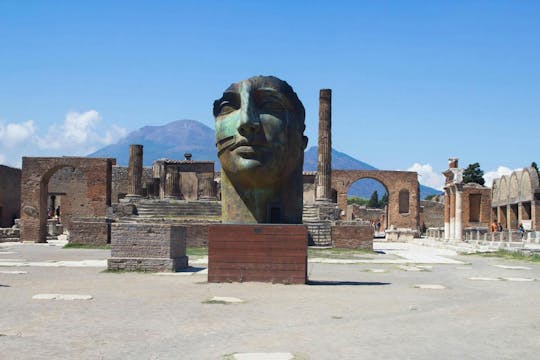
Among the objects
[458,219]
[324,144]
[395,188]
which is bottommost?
[458,219]

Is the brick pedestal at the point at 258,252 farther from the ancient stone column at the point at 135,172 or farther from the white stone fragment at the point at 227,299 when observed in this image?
the ancient stone column at the point at 135,172

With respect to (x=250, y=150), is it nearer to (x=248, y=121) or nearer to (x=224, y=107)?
(x=248, y=121)

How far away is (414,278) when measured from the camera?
43.0 feet

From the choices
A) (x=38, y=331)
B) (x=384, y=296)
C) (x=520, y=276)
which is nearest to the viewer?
(x=38, y=331)

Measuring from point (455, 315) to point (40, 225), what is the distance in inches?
1051

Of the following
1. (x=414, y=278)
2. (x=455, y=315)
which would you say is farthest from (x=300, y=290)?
(x=414, y=278)

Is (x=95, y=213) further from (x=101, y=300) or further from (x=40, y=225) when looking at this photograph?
(x=101, y=300)

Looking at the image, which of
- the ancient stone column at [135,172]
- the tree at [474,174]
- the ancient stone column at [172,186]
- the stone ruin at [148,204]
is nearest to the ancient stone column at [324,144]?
the stone ruin at [148,204]

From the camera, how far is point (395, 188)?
2099 inches

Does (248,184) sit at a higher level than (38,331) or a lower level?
higher

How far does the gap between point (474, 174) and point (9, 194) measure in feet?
151

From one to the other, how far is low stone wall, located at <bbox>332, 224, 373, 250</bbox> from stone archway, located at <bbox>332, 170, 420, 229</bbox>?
27.1 metres

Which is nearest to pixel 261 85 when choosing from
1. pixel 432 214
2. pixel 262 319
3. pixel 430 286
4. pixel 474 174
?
pixel 430 286

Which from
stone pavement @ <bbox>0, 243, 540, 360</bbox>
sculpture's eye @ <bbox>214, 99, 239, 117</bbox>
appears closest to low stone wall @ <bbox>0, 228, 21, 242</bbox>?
stone pavement @ <bbox>0, 243, 540, 360</bbox>
